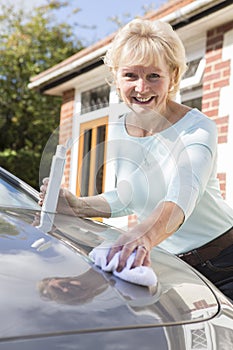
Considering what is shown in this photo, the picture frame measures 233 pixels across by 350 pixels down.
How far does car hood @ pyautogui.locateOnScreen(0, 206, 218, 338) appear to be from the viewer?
1124mm

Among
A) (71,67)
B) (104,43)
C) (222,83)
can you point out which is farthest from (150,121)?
(71,67)

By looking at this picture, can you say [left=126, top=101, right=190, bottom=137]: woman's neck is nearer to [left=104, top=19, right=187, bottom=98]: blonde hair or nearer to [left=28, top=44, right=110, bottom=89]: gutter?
[left=104, top=19, right=187, bottom=98]: blonde hair

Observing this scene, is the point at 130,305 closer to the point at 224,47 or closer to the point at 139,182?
the point at 139,182

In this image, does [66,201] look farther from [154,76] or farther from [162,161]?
[154,76]

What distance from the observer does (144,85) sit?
5.71ft

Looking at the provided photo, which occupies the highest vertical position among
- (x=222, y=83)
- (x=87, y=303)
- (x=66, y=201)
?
(x=222, y=83)

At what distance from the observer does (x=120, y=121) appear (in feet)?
6.28

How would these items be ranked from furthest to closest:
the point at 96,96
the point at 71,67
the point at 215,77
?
1. the point at 96,96
2. the point at 71,67
3. the point at 215,77

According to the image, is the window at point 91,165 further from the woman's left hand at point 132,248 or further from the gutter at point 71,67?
the gutter at point 71,67

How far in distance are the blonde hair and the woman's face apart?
2 centimetres

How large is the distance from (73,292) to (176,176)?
57cm

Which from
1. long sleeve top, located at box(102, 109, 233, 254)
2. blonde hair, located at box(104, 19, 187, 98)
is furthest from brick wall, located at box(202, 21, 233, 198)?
blonde hair, located at box(104, 19, 187, 98)

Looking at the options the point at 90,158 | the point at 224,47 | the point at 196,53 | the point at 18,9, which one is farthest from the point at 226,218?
the point at 18,9

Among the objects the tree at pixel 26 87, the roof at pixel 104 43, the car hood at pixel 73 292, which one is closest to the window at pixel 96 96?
the roof at pixel 104 43
